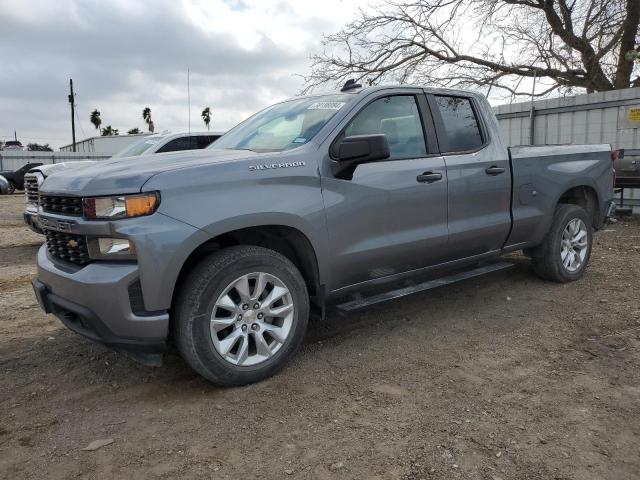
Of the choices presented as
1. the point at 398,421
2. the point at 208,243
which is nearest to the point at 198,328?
the point at 208,243

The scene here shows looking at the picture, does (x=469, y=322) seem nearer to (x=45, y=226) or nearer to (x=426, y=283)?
(x=426, y=283)

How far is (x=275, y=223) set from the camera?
334cm

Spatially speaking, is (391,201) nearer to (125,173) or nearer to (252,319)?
(252,319)

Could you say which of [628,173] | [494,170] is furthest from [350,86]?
[628,173]

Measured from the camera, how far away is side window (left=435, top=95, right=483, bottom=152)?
14.8ft

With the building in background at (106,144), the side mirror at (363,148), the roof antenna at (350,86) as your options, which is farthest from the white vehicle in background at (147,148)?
the building in background at (106,144)

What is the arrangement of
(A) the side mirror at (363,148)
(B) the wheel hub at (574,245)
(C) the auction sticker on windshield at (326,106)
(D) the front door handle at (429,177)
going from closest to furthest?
(A) the side mirror at (363,148) → (C) the auction sticker on windshield at (326,106) → (D) the front door handle at (429,177) → (B) the wheel hub at (574,245)

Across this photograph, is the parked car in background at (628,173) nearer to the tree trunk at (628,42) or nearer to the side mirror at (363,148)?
the side mirror at (363,148)

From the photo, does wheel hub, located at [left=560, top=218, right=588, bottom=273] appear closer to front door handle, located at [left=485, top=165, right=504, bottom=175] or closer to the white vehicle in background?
front door handle, located at [left=485, top=165, right=504, bottom=175]

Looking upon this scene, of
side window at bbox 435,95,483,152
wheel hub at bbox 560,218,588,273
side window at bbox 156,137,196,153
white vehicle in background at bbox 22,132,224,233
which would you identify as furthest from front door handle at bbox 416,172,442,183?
side window at bbox 156,137,196,153

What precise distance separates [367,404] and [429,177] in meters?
1.87

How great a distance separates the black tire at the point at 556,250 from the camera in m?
5.35

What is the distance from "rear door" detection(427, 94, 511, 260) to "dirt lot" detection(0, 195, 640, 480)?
0.71m

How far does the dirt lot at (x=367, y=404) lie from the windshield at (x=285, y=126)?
1.56m
